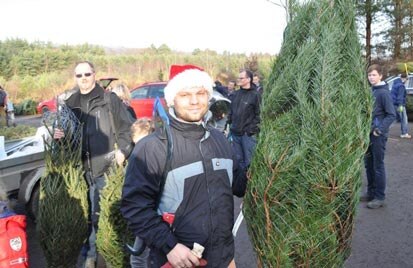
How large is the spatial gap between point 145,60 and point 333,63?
3574 cm

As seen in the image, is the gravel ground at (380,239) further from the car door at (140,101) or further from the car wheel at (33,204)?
the car door at (140,101)

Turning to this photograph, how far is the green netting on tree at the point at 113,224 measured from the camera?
136 inches

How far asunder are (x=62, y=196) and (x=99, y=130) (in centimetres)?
69

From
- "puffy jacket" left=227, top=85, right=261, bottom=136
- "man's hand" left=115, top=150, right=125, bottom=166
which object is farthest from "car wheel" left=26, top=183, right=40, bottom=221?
"puffy jacket" left=227, top=85, right=261, bottom=136

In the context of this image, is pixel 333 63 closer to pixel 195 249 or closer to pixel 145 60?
pixel 195 249

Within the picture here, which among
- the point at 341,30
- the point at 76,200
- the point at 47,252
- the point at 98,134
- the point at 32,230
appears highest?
the point at 341,30

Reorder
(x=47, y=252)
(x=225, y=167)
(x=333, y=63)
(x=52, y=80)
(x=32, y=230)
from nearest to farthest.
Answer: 1. (x=333, y=63)
2. (x=225, y=167)
3. (x=47, y=252)
4. (x=32, y=230)
5. (x=52, y=80)

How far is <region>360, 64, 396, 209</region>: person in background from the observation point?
524cm

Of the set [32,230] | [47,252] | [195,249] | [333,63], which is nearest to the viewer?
[333,63]

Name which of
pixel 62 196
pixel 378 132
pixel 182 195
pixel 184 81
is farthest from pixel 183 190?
pixel 378 132

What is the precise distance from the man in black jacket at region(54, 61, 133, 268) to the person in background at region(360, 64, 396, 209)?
125 inches

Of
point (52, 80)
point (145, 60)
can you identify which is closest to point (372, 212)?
point (52, 80)

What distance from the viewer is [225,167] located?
2090 mm

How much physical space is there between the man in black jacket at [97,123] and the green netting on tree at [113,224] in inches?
13.0
